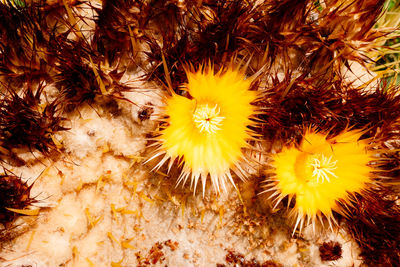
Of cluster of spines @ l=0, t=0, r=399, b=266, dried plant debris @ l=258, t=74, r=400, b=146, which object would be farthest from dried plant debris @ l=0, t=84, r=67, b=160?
dried plant debris @ l=258, t=74, r=400, b=146

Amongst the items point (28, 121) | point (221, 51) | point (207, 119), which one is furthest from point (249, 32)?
point (28, 121)

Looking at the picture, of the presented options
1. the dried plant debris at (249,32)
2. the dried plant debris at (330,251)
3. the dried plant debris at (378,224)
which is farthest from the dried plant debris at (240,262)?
the dried plant debris at (249,32)

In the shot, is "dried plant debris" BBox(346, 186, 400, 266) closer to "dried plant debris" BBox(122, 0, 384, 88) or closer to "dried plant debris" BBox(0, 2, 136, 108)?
"dried plant debris" BBox(122, 0, 384, 88)

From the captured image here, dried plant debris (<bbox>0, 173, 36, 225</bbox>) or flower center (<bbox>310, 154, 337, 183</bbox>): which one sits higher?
flower center (<bbox>310, 154, 337, 183</bbox>)

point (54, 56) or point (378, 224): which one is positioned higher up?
point (54, 56)

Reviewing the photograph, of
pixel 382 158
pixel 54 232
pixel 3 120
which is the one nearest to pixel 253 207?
pixel 382 158

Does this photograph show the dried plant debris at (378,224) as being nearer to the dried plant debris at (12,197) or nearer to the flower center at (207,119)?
the flower center at (207,119)

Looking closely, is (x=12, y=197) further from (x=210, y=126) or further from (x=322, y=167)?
(x=322, y=167)
